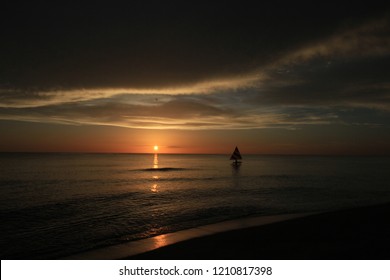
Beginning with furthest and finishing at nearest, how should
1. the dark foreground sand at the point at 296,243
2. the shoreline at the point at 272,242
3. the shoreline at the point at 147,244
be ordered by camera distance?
the shoreline at the point at 147,244 < the shoreline at the point at 272,242 < the dark foreground sand at the point at 296,243

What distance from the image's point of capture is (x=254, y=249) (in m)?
10.1

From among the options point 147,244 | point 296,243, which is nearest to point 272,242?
point 296,243

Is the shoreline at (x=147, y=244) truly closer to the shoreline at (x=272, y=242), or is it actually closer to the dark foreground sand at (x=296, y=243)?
the shoreline at (x=272, y=242)

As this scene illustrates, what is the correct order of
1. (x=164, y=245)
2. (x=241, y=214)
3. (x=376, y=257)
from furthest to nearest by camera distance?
(x=241, y=214) → (x=164, y=245) → (x=376, y=257)

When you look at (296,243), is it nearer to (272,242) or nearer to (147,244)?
(272,242)

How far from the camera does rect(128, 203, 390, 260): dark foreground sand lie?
30.8 ft

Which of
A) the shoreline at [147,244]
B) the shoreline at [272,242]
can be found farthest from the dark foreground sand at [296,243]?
the shoreline at [147,244]

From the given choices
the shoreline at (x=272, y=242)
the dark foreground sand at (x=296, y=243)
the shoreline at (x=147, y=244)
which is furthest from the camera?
the shoreline at (x=147, y=244)

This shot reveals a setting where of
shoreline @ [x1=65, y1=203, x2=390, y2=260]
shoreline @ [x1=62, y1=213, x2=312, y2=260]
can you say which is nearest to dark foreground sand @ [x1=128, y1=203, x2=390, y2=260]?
shoreline @ [x1=65, y1=203, x2=390, y2=260]

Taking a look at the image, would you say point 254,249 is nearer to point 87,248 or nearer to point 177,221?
point 87,248

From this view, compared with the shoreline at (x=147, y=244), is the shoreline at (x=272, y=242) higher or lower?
higher

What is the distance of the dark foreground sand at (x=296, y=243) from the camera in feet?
30.8

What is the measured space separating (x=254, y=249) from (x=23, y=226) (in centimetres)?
1379
